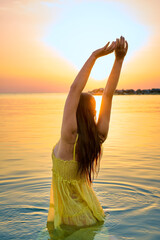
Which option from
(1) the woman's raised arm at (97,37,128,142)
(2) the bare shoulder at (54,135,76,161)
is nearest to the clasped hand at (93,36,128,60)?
(1) the woman's raised arm at (97,37,128,142)

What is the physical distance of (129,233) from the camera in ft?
15.1

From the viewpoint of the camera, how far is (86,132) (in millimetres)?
3381

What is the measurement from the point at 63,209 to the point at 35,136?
985 centimetres

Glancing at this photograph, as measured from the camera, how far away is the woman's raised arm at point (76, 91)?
3.12 meters

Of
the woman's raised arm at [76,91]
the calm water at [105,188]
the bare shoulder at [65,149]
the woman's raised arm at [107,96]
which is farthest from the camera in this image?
the calm water at [105,188]

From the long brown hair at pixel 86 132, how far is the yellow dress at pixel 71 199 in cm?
16

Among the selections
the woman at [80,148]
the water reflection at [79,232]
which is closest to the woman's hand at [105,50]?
the woman at [80,148]

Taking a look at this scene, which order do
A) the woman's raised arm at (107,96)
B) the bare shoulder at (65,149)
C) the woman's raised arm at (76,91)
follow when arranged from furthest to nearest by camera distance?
the woman's raised arm at (107,96) < the bare shoulder at (65,149) < the woman's raised arm at (76,91)

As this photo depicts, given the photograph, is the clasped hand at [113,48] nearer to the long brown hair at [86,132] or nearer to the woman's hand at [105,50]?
the woman's hand at [105,50]

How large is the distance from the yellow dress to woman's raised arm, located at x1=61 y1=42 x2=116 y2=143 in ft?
1.66

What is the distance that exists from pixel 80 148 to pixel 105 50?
1007 millimetres

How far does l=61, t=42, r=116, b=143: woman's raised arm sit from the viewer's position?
10.2 feet

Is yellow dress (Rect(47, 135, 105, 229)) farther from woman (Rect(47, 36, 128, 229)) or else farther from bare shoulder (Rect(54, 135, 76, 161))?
bare shoulder (Rect(54, 135, 76, 161))

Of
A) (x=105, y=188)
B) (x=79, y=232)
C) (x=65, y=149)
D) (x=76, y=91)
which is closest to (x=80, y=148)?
(x=65, y=149)
